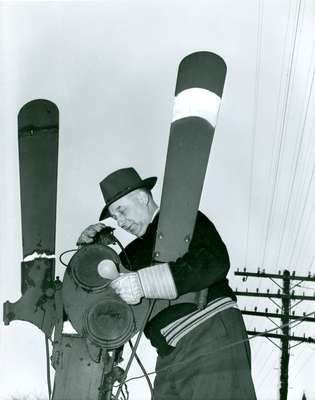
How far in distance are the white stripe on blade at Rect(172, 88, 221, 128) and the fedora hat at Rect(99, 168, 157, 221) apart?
1.69ft

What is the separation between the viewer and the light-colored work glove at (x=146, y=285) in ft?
6.30

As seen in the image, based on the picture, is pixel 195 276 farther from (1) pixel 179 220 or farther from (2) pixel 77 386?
(2) pixel 77 386

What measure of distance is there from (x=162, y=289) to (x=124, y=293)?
156 mm

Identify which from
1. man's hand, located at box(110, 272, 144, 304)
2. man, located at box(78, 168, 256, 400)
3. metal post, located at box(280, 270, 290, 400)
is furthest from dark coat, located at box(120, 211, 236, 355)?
metal post, located at box(280, 270, 290, 400)

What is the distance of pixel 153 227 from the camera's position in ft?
7.93

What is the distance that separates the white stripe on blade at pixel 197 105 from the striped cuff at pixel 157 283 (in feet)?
2.24

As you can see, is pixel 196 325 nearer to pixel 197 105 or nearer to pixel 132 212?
pixel 132 212

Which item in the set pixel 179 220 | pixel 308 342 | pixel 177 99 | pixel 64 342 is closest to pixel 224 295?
pixel 179 220

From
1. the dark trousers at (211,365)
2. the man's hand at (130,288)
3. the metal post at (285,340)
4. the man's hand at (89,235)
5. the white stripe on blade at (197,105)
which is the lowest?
the dark trousers at (211,365)

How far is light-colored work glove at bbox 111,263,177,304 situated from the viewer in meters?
1.92

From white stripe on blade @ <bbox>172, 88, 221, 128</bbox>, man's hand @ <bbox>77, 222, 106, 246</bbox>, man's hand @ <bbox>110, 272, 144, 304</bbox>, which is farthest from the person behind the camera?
man's hand @ <bbox>77, 222, 106, 246</bbox>

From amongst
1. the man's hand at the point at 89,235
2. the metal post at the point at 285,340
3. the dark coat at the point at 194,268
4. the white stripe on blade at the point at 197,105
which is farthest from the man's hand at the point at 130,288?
the metal post at the point at 285,340

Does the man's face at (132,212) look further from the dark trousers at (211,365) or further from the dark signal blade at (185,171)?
the dark trousers at (211,365)

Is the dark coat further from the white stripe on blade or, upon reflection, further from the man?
the white stripe on blade
